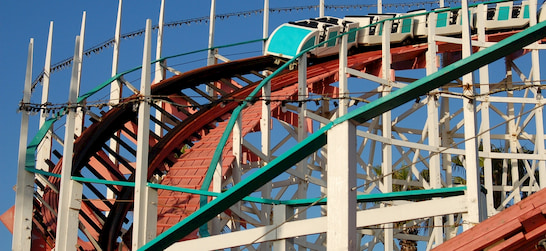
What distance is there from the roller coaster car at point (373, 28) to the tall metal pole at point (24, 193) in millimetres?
6005

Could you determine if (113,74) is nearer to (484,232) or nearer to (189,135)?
(189,135)

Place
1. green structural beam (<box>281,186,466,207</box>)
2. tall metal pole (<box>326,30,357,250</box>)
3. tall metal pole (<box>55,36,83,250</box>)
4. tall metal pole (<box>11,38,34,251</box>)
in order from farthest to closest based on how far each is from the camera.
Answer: tall metal pole (<box>11,38,34,251</box>) → tall metal pole (<box>55,36,83,250</box>) → green structural beam (<box>281,186,466,207</box>) → tall metal pole (<box>326,30,357,250</box>)

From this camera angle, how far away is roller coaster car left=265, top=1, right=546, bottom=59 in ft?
53.1

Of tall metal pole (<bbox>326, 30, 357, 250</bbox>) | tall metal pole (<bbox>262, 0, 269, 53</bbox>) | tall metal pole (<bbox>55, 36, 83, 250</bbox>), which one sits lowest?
tall metal pole (<bbox>326, 30, 357, 250</bbox>)

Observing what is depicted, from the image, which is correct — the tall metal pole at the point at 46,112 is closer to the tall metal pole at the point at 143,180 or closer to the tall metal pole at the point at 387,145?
the tall metal pole at the point at 143,180

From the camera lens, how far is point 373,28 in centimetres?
1812

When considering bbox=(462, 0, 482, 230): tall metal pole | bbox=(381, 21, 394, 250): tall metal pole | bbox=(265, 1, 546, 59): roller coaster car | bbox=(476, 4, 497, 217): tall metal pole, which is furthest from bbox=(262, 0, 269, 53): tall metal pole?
bbox=(462, 0, 482, 230): tall metal pole

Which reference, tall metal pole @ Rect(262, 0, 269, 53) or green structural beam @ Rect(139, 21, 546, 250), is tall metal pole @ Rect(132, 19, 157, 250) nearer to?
green structural beam @ Rect(139, 21, 546, 250)

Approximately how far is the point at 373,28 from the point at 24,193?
324 inches

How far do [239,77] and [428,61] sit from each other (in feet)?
14.6

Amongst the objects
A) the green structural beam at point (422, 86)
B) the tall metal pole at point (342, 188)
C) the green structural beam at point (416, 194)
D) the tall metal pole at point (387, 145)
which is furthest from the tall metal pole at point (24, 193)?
the tall metal pole at point (342, 188)

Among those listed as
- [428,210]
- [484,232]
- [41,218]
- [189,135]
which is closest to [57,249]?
[41,218]

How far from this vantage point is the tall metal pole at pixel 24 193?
1241 centimetres

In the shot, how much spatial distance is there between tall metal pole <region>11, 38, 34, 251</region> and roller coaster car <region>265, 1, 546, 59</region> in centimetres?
600
